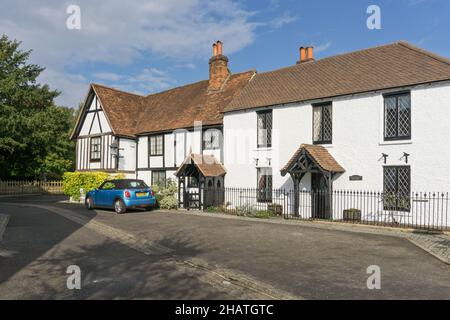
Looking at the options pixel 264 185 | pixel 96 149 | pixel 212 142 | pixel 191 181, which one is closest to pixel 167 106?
pixel 96 149

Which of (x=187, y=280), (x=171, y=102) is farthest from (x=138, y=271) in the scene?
(x=171, y=102)

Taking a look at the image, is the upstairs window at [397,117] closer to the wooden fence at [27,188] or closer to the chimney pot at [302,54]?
the chimney pot at [302,54]

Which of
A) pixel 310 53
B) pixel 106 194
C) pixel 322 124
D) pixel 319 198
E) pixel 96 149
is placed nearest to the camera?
pixel 319 198

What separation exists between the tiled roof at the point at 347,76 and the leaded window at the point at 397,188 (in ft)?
11.3

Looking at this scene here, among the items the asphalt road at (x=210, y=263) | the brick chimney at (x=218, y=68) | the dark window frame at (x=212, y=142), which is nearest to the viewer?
the asphalt road at (x=210, y=263)

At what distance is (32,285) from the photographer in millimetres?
6367

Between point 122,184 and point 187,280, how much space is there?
42.9ft

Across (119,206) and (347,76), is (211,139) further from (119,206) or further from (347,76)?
(347,76)

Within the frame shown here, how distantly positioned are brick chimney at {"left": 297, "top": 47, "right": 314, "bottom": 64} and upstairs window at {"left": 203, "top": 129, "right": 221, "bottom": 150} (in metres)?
6.63

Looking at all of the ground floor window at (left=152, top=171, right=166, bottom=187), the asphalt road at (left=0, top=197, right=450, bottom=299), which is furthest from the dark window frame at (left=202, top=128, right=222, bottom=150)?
the asphalt road at (left=0, top=197, right=450, bottom=299)

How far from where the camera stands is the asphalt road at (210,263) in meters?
6.11

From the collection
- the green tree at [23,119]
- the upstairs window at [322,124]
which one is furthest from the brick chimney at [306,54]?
the green tree at [23,119]

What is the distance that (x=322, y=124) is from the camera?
18.3m

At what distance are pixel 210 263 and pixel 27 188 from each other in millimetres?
36801
